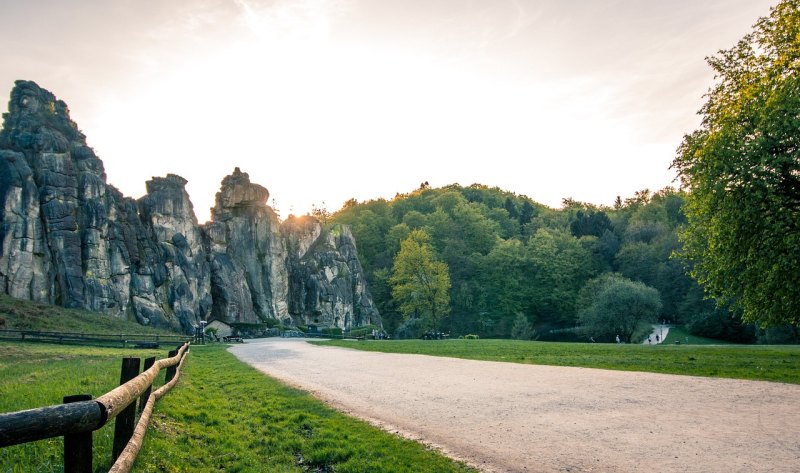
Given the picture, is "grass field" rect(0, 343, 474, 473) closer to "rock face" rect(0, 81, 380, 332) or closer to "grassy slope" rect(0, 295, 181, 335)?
"grassy slope" rect(0, 295, 181, 335)

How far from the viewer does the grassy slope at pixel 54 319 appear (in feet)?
150

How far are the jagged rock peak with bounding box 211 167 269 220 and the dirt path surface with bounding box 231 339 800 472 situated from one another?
73.9 metres

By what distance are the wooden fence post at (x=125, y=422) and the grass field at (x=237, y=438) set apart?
27 cm

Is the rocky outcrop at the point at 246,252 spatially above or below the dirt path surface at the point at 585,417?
above

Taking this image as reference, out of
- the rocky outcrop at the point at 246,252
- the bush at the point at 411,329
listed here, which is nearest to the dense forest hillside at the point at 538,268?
the bush at the point at 411,329

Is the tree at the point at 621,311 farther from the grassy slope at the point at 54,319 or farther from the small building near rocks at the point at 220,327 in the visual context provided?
the grassy slope at the point at 54,319

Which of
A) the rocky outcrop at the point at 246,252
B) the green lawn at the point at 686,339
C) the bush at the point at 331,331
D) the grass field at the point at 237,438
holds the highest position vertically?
the rocky outcrop at the point at 246,252

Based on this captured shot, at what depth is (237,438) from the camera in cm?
975

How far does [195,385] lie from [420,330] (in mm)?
66358

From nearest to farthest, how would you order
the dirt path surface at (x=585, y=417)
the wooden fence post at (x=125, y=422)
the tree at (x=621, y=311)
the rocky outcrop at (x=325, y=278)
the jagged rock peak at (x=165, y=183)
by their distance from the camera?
the wooden fence post at (x=125, y=422), the dirt path surface at (x=585, y=417), the tree at (x=621, y=311), the jagged rock peak at (x=165, y=183), the rocky outcrop at (x=325, y=278)

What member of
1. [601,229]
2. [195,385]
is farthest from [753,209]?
[601,229]

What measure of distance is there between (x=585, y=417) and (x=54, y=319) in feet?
181

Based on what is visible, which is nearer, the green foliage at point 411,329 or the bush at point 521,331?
the bush at point 521,331

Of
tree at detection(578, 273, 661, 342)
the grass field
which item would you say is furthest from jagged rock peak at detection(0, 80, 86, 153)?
tree at detection(578, 273, 661, 342)
